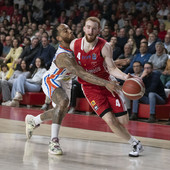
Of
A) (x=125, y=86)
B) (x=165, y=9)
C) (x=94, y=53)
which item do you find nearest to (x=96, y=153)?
(x=125, y=86)

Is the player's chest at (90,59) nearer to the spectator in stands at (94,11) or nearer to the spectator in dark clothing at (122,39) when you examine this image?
the spectator in dark clothing at (122,39)

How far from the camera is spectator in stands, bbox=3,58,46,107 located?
9.14 meters

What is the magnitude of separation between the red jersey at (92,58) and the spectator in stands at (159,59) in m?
4.16

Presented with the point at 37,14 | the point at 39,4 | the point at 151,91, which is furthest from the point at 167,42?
the point at 39,4

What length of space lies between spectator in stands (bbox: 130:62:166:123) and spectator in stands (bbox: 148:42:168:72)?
0.75 m

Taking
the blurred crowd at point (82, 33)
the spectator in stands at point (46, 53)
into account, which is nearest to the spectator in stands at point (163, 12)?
the blurred crowd at point (82, 33)

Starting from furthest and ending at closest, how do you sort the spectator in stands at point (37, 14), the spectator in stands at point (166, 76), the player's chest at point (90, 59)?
the spectator in stands at point (37, 14), the spectator in stands at point (166, 76), the player's chest at point (90, 59)

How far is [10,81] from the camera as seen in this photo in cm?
966

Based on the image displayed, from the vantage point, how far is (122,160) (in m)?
4.02

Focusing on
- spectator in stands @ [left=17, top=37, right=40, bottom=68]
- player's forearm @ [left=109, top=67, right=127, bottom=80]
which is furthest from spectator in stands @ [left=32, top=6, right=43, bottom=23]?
player's forearm @ [left=109, top=67, right=127, bottom=80]

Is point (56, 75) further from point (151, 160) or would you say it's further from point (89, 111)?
point (89, 111)

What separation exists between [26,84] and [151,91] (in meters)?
3.23

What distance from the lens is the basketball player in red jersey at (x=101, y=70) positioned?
4.27 meters

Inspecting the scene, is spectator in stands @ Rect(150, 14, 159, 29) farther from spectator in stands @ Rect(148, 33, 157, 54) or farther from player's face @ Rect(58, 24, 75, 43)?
player's face @ Rect(58, 24, 75, 43)
